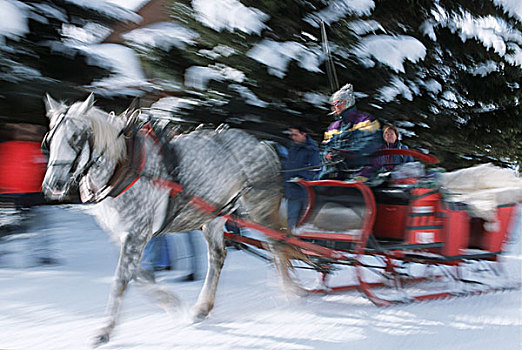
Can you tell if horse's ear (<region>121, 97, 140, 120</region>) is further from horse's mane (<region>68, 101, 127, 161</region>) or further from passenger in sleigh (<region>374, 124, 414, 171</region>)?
passenger in sleigh (<region>374, 124, 414, 171</region>)

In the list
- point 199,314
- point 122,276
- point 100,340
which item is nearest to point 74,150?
point 122,276

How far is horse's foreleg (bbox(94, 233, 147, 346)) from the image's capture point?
2.23 meters

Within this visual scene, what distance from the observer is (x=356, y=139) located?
9.77 feet

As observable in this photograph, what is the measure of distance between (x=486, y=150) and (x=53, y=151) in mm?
7724

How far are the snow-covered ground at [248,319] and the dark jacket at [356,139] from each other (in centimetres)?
104

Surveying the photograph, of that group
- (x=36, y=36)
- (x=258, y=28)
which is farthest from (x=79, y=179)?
(x=258, y=28)

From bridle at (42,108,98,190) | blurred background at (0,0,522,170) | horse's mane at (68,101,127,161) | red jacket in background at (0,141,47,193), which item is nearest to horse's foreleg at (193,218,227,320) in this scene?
horse's mane at (68,101,127,161)

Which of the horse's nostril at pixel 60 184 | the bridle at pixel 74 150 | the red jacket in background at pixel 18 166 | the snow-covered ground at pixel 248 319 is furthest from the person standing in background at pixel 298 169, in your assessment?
the red jacket in background at pixel 18 166

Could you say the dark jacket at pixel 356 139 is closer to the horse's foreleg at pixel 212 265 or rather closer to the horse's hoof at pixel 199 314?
the horse's foreleg at pixel 212 265

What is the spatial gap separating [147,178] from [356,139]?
148 cm

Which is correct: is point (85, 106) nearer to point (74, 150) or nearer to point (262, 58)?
point (74, 150)

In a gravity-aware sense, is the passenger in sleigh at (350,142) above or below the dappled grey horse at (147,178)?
above

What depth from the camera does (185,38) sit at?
158 inches

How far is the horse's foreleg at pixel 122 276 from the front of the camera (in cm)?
223
